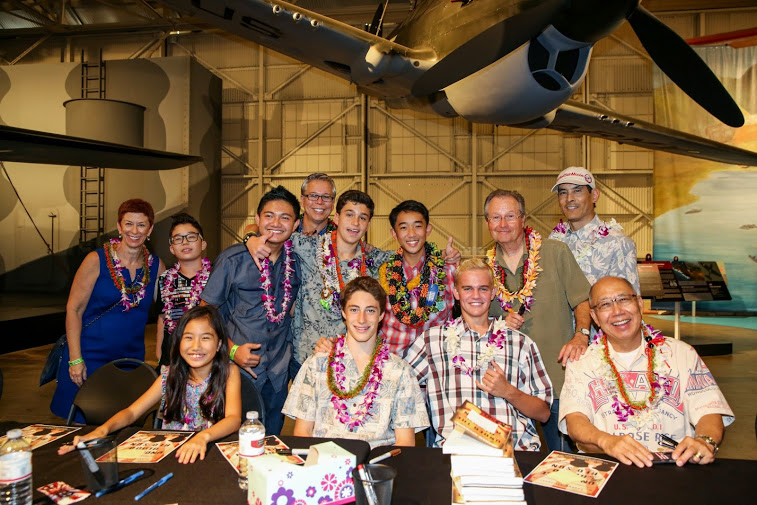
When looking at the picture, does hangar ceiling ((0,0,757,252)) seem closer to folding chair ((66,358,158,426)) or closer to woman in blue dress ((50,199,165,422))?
woman in blue dress ((50,199,165,422))

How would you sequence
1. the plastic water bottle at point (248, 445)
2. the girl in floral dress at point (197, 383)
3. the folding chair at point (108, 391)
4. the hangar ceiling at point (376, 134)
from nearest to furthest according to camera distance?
the plastic water bottle at point (248, 445) → the girl in floral dress at point (197, 383) → the folding chair at point (108, 391) → the hangar ceiling at point (376, 134)

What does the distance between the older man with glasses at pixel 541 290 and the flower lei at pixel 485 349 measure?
44 centimetres

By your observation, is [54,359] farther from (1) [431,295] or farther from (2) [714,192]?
(2) [714,192]

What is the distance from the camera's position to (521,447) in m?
2.49

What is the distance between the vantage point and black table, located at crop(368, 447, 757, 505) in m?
1.63

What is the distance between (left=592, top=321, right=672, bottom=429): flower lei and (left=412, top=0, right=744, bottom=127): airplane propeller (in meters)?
2.54

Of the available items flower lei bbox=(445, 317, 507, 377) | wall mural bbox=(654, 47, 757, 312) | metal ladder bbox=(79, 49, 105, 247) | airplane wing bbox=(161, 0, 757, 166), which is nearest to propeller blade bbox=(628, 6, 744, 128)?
airplane wing bbox=(161, 0, 757, 166)

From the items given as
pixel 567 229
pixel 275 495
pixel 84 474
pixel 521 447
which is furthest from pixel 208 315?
pixel 567 229

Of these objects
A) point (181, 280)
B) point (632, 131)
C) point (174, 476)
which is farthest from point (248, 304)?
point (632, 131)

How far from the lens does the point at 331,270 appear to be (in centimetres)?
333

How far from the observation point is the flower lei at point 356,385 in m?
2.39

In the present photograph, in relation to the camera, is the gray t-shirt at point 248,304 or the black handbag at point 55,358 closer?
the gray t-shirt at point 248,304

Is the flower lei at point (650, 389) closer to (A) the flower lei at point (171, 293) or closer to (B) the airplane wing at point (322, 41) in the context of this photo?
(A) the flower lei at point (171, 293)

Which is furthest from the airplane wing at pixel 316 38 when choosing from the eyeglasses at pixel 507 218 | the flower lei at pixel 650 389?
the flower lei at pixel 650 389
